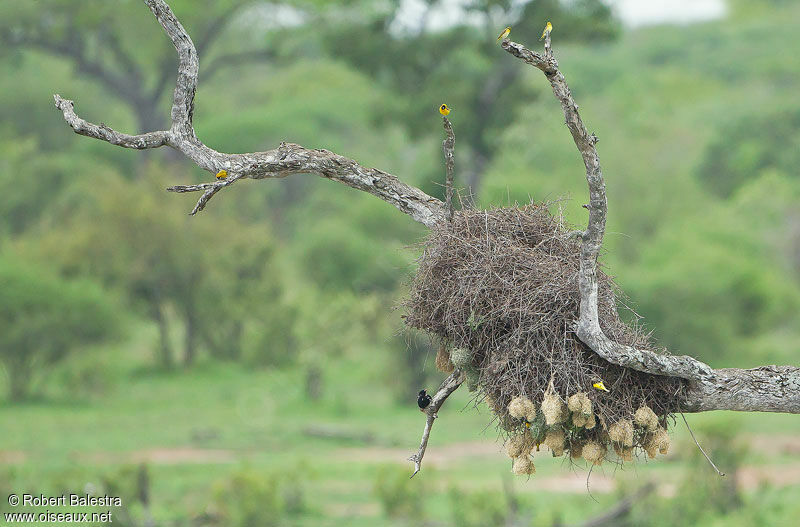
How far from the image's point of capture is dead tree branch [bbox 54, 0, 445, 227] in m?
5.57

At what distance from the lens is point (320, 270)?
106ft

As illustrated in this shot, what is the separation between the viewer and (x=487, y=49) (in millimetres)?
26000

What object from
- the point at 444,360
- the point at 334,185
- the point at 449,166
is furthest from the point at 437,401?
the point at 334,185

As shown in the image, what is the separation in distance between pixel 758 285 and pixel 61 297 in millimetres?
17193

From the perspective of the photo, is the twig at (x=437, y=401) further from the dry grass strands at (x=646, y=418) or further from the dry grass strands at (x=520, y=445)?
the dry grass strands at (x=646, y=418)

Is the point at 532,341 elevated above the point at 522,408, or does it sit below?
above

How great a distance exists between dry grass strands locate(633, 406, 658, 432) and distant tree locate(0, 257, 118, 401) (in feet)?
66.1

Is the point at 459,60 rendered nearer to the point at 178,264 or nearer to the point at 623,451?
the point at 178,264

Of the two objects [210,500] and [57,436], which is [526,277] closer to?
[210,500]

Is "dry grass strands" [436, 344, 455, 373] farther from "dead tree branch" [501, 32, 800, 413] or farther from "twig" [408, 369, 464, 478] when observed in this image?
"dead tree branch" [501, 32, 800, 413]

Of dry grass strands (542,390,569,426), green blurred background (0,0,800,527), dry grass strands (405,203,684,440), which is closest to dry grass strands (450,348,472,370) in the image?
dry grass strands (405,203,684,440)

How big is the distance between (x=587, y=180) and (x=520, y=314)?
1.01 meters

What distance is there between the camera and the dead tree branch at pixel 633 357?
463 centimetres

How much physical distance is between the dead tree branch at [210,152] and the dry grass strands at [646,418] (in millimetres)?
1580
